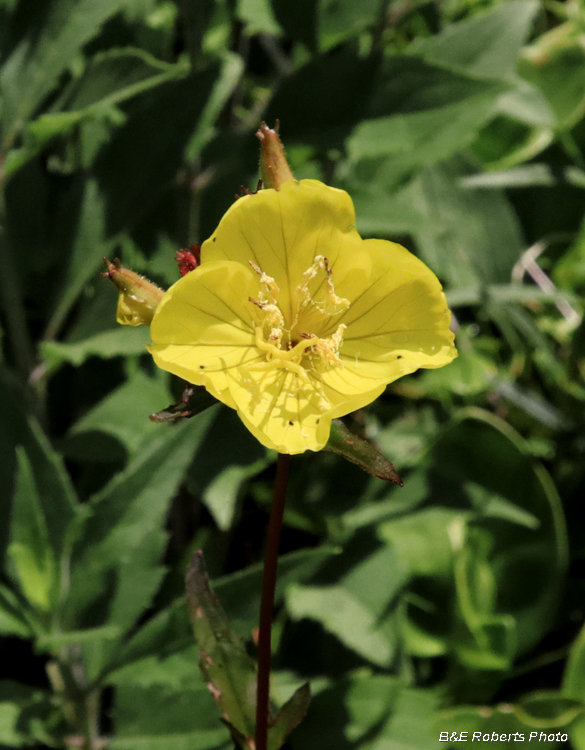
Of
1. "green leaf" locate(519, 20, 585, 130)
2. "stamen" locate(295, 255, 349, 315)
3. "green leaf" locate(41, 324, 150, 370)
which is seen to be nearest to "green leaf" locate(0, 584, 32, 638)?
"green leaf" locate(41, 324, 150, 370)

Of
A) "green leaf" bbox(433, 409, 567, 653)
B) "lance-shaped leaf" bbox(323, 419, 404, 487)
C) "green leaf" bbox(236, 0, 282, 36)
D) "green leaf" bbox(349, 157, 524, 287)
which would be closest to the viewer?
"lance-shaped leaf" bbox(323, 419, 404, 487)

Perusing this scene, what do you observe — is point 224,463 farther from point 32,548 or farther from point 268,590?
point 268,590

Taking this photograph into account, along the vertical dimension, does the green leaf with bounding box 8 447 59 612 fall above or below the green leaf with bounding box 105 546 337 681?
above

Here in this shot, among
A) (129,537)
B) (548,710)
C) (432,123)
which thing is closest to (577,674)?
(548,710)

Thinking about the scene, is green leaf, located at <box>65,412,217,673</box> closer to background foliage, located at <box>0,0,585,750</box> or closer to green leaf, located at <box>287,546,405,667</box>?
background foliage, located at <box>0,0,585,750</box>

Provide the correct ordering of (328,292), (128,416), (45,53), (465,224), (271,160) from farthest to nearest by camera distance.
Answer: (465,224), (128,416), (45,53), (328,292), (271,160)

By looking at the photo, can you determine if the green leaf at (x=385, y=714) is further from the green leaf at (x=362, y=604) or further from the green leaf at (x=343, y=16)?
the green leaf at (x=343, y=16)
